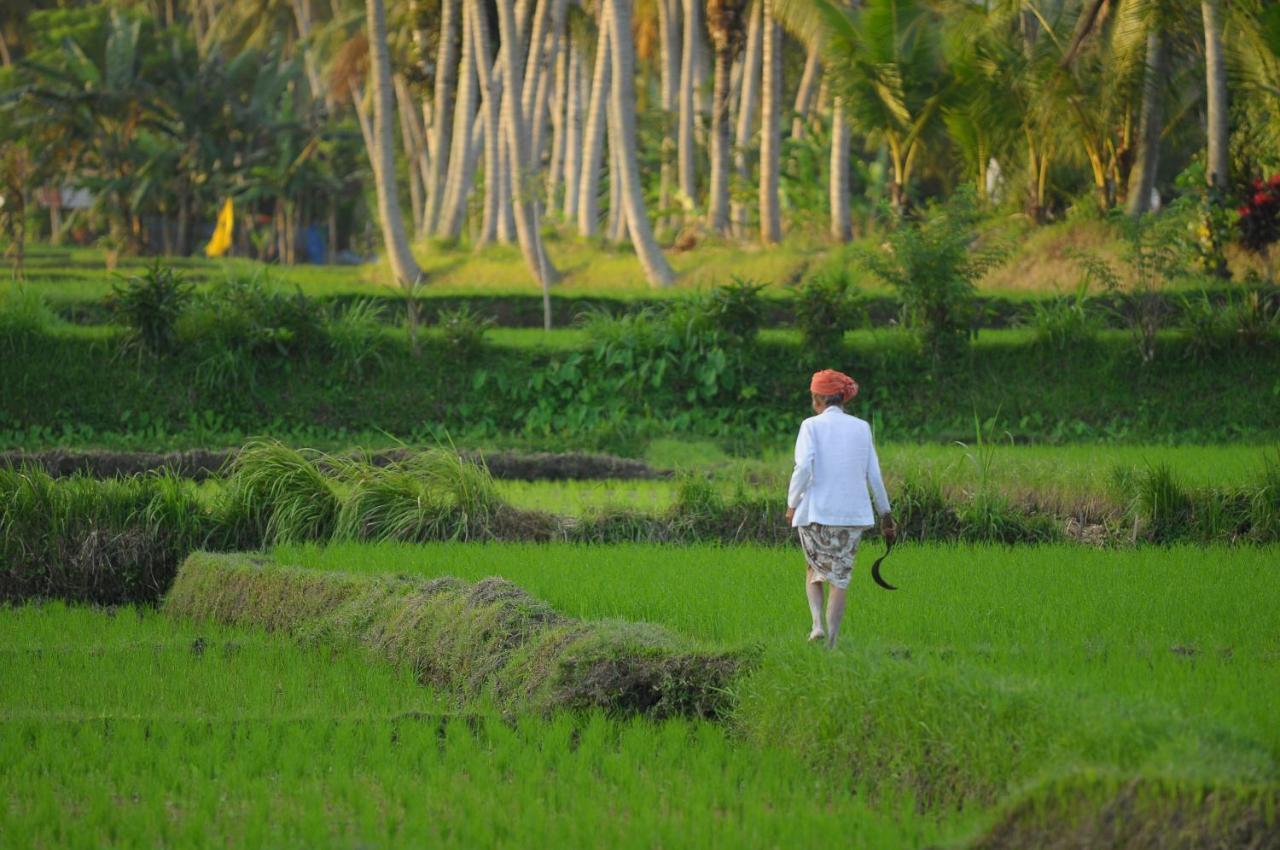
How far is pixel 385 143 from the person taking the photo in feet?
69.2

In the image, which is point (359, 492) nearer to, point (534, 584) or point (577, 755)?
point (534, 584)

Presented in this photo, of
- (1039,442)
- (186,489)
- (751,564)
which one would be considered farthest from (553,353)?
(751,564)

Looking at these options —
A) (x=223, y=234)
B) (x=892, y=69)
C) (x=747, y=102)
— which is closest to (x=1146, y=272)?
(x=892, y=69)

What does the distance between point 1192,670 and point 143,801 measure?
3.70 meters

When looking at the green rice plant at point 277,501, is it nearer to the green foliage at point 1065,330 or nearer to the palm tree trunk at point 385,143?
the green foliage at point 1065,330

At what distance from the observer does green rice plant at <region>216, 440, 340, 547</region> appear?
10.3 meters

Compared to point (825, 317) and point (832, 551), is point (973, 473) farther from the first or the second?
point (825, 317)

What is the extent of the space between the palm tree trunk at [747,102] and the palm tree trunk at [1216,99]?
23.4 feet

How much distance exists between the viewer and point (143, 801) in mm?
5355

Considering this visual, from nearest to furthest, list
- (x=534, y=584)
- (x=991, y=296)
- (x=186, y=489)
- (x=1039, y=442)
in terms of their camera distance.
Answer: (x=534, y=584), (x=186, y=489), (x=1039, y=442), (x=991, y=296)

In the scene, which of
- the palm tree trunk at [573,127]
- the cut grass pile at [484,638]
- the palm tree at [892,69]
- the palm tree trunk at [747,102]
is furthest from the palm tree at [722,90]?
the cut grass pile at [484,638]

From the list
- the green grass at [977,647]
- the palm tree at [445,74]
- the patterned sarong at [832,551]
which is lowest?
the green grass at [977,647]

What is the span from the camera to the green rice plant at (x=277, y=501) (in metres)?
10.3

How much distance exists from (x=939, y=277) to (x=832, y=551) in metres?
8.88
